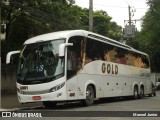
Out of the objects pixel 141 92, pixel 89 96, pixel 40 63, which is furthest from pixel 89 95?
pixel 141 92

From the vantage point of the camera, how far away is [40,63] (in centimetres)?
1783

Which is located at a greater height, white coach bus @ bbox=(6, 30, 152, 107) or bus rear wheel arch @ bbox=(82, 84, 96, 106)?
white coach bus @ bbox=(6, 30, 152, 107)

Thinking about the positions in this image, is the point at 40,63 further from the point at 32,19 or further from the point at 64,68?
the point at 32,19

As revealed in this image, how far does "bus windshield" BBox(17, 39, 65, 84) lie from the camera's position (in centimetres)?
1753

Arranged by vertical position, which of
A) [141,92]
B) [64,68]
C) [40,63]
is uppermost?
[40,63]

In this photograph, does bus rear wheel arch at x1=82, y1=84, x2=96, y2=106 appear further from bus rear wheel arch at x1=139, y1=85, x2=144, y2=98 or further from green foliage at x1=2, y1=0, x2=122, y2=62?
green foliage at x1=2, y1=0, x2=122, y2=62

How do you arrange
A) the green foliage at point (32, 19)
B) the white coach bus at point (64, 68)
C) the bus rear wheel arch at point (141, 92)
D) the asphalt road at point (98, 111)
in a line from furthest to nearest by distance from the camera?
the bus rear wheel arch at point (141, 92) → the green foliage at point (32, 19) → the white coach bus at point (64, 68) → the asphalt road at point (98, 111)

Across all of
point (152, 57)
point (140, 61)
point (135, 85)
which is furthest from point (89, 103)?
point (152, 57)

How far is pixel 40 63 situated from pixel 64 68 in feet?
3.71

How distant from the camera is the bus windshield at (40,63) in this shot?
17.5m

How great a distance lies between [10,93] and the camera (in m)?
28.9

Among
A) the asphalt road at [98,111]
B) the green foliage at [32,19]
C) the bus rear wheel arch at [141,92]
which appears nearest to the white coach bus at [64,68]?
the asphalt road at [98,111]

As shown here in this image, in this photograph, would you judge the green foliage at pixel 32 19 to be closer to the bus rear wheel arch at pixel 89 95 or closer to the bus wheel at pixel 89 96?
the bus rear wheel arch at pixel 89 95

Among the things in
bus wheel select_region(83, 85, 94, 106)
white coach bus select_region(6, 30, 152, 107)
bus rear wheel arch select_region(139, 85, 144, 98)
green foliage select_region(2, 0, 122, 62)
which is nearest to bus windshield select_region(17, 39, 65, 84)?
white coach bus select_region(6, 30, 152, 107)
